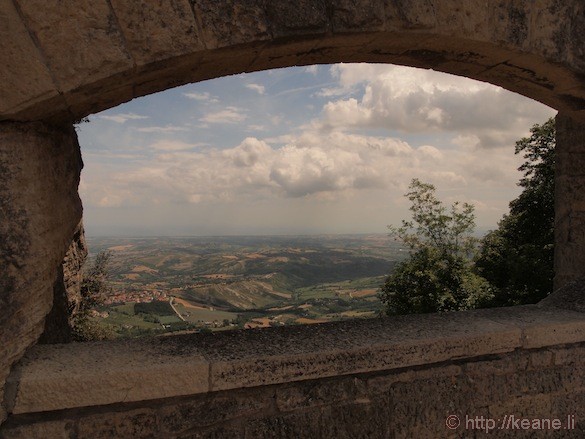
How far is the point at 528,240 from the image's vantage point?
1645 centimetres

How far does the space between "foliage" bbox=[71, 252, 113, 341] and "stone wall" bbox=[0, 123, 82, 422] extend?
32.1 feet

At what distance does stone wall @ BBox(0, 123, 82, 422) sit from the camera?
155 centimetres

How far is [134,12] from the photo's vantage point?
61.9 inches

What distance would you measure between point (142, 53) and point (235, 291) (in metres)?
41.2

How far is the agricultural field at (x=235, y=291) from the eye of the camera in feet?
71.9

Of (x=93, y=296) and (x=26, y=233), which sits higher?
(x=26, y=233)

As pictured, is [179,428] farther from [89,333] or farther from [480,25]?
[89,333]

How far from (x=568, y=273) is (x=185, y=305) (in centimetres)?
3029

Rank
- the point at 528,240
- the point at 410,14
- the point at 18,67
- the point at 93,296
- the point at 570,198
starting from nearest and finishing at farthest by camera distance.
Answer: the point at 18,67
the point at 410,14
the point at 570,198
the point at 93,296
the point at 528,240

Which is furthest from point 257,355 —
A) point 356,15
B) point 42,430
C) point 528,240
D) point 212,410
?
point 528,240

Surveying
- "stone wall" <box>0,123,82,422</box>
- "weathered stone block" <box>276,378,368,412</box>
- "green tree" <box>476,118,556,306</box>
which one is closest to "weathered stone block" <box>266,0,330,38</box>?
"stone wall" <box>0,123,82,422</box>

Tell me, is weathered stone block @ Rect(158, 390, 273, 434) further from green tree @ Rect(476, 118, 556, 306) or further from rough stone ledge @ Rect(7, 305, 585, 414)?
green tree @ Rect(476, 118, 556, 306)

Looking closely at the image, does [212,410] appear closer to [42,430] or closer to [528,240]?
[42,430]

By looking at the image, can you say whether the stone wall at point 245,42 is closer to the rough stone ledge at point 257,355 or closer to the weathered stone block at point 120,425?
the rough stone ledge at point 257,355
